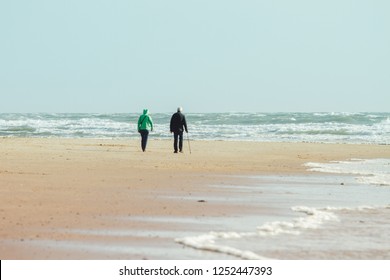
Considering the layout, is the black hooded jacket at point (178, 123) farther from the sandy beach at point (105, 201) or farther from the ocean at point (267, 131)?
the ocean at point (267, 131)

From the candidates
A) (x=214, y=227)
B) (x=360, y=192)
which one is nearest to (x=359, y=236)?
(x=214, y=227)

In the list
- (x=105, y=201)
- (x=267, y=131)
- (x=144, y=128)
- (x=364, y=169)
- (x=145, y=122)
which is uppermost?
(x=145, y=122)

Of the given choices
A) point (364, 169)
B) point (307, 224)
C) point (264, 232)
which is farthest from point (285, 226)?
point (364, 169)

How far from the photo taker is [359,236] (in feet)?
25.9

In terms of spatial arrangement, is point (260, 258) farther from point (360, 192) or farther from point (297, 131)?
point (297, 131)

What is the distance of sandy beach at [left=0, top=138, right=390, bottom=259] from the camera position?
23.4 feet

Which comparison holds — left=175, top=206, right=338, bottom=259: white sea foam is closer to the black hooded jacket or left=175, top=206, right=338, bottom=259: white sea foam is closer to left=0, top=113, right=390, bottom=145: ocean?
the black hooded jacket

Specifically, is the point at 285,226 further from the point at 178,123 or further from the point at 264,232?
the point at 178,123

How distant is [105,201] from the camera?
396 inches

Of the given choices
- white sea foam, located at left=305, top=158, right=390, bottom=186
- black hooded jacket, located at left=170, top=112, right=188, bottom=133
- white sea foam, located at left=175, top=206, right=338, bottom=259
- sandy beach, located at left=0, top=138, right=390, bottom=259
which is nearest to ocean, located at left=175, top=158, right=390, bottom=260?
white sea foam, located at left=175, top=206, right=338, bottom=259

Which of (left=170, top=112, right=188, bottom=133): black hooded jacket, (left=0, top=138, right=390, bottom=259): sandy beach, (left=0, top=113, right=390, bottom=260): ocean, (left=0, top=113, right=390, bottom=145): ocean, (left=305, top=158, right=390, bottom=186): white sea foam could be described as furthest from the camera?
(left=0, top=113, right=390, bottom=145): ocean

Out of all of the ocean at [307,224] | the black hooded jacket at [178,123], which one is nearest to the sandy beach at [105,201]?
the ocean at [307,224]
